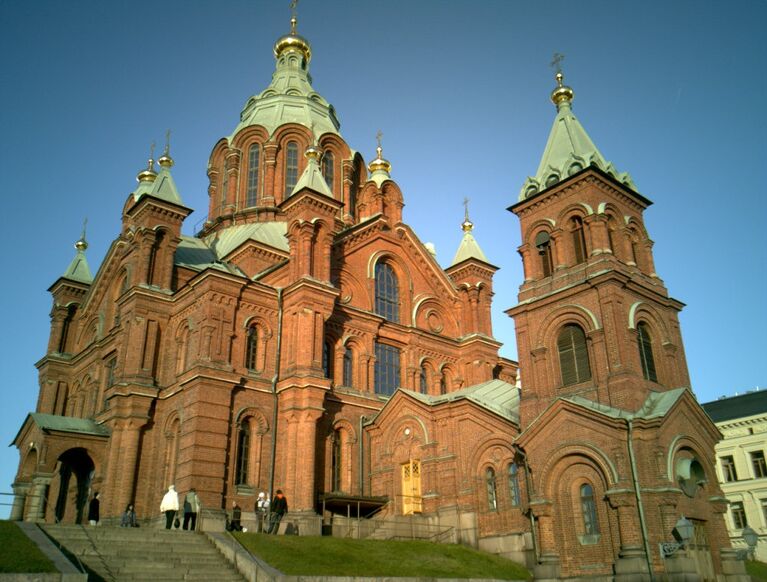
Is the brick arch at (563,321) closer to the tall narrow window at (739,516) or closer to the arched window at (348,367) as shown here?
the arched window at (348,367)

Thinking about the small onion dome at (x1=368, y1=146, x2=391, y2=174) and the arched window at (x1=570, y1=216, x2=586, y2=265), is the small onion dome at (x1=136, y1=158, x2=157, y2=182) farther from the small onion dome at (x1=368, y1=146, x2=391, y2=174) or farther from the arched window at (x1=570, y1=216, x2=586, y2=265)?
the arched window at (x1=570, y1=216, x2=586, y2=265)

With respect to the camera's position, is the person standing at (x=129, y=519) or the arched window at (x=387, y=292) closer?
the person standing at (x=129, y=519)

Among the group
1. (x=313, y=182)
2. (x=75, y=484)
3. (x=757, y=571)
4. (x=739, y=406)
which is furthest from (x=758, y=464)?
(x=75, y=484)

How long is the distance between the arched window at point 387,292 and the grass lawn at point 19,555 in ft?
61.3

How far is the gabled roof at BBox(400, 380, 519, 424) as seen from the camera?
24453 millimetres

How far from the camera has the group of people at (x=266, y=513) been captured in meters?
22.6

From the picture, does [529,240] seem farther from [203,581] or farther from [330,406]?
[203,581]

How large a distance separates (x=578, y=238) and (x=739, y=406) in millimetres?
23777

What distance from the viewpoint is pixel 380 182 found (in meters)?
34.5

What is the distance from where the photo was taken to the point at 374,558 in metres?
18.9

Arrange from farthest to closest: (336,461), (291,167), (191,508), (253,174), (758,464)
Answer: (758,464) < (253,174) < (291,167) < (336,461) < (191,508)

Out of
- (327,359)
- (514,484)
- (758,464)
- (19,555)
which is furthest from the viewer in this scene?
(758,464)

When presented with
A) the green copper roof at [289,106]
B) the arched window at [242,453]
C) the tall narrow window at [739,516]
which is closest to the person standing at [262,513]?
the arched window at [242,453]

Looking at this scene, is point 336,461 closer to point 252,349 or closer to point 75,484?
point 252,349
